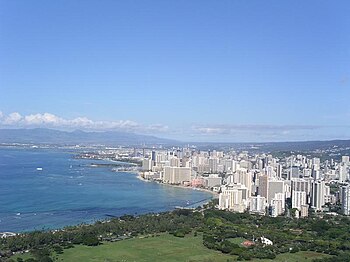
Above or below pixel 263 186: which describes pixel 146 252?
below

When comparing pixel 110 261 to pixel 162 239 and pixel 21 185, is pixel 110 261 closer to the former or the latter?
pixel 162 239

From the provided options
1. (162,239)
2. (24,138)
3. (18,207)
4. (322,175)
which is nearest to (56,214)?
(18,207)

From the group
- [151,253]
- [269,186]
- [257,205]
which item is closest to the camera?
[151,253]

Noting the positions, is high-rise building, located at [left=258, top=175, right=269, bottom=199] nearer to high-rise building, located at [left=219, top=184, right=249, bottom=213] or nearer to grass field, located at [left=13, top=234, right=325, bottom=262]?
high-rise building, located at [left=219, top=184, right=249, bottom=213]

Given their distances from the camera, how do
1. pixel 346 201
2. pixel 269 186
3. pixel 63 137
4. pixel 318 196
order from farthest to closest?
pixel 63 137 → pixel 269 186 → pixel 318 196 → pixel 346 201

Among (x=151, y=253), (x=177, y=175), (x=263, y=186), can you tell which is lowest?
(x=151, y=253)

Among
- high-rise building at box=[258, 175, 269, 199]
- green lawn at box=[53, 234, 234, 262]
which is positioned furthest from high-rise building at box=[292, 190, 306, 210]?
green lawn at box=[53, 234, 234, 262]

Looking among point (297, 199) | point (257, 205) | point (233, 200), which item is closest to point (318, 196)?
point (297, 199)

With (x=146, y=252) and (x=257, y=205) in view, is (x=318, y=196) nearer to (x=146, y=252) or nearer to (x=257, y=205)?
(x=257, y=205)
